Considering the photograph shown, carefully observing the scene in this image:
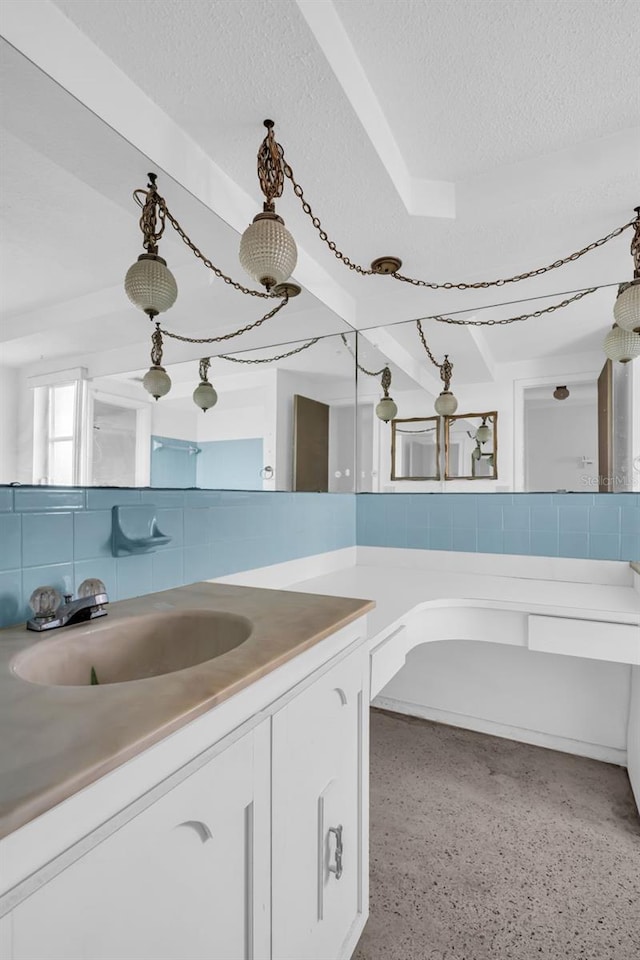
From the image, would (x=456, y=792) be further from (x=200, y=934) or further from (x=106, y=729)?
(x=106, y=729)

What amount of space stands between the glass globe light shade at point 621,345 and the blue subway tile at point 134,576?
196cm

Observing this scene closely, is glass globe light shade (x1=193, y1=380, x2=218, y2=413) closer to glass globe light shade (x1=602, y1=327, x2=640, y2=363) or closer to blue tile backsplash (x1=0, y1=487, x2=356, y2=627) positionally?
blue tile backsplash (x1=0, y1=487, x2=356, y2=627)

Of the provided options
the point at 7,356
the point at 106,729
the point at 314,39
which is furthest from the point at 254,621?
A: the point at 314,39

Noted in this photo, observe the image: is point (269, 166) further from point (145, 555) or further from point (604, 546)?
point (604, 546)

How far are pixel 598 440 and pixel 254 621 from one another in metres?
1.72

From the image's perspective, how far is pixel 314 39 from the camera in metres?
1.15

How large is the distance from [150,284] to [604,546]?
2.00m

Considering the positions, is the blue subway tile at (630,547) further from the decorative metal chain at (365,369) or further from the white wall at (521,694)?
the decorative metal chain at (365,369)

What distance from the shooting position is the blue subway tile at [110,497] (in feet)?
3.73

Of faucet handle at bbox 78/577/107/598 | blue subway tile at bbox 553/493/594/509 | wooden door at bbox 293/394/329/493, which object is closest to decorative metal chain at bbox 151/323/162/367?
faucet handle at bbox 78/577/107/598

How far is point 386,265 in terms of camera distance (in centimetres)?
213

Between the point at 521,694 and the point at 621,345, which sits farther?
the point at 521,694

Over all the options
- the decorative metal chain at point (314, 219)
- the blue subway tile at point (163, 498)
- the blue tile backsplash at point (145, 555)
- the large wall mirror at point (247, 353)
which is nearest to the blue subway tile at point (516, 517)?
the large wall mirror at point (247, 353)

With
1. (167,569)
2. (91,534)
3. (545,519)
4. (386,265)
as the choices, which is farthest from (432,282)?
(91,534)
